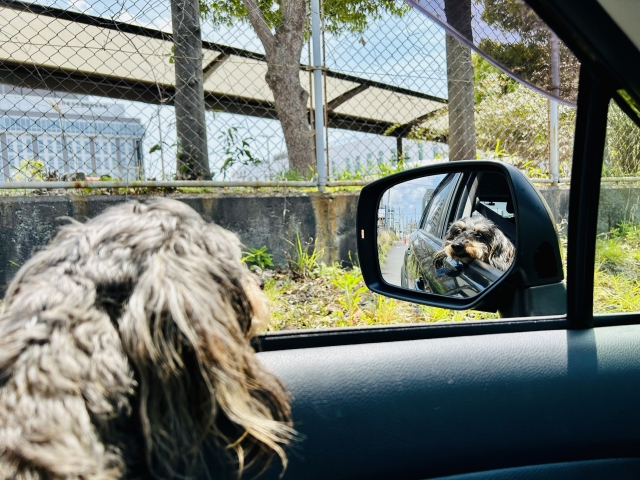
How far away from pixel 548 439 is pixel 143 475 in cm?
123

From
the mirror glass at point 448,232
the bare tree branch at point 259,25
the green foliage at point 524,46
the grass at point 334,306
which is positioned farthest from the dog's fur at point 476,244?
the bare tree branch at point 259,25

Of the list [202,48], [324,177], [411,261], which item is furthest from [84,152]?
[411,261]

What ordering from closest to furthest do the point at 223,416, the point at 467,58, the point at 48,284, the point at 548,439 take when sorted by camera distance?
the point at 48,284, the point at 223,416, the point at 548,439, the point at 467,58

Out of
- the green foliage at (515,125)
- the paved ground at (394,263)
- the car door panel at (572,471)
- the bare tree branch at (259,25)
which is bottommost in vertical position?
the car door panel at (572,471)

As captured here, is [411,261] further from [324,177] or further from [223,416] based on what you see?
[324,177]

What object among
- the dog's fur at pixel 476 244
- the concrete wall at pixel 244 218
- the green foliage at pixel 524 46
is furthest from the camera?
the concrete wall at pixel 244 218

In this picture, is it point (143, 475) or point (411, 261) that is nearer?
point (143, 475)

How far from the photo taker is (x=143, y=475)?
3.91ft

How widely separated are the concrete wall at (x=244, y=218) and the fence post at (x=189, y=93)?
0.60 metres

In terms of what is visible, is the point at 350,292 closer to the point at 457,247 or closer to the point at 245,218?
the point at 245,218

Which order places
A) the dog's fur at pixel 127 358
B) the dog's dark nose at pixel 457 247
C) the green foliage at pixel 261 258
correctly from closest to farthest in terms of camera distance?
1. the dog's fur at pixel 127 358
2. the dog's dark nose at pixel 457 247
3. the green foliage at pixel 261 258

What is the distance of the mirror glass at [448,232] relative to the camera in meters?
2.27

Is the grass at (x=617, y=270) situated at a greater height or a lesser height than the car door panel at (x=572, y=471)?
greater

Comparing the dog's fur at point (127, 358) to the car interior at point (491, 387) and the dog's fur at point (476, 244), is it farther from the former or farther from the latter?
the dog's fur at point (476, 244)
